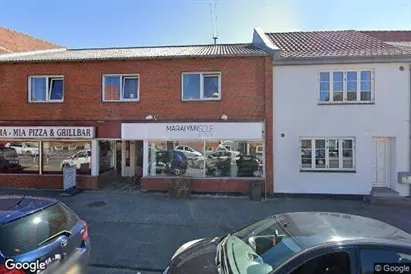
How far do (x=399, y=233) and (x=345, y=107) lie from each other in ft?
28.6

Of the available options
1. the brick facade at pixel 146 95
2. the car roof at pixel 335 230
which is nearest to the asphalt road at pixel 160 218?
the brick facade at pixel 146 95

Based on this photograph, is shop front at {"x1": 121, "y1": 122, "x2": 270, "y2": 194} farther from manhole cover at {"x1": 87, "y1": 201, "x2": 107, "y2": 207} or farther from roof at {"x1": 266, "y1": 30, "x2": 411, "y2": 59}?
roof at {"x1": 266, "y1": 30, "x2": 411, "y2": 59}

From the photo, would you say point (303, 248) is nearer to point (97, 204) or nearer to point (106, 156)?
point (97, 204)

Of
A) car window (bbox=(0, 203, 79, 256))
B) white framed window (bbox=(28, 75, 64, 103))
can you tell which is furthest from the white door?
white framed window (bbox=(28, 75, 64, 103))

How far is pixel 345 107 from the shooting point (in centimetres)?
1086

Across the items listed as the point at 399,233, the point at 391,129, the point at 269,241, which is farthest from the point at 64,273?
the point at 391,129

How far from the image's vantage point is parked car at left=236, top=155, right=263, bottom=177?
11.4 meters

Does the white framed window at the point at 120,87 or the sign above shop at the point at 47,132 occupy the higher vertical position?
the white framed window at the point at 120,87

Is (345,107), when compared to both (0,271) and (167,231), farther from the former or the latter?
(0,271)

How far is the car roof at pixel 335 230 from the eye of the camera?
9.10ft

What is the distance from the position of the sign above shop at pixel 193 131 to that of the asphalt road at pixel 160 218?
7.63 feet

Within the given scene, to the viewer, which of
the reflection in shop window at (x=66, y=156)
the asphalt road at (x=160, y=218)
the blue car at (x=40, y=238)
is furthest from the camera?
the reflection in shop window at (x=66, y=156)

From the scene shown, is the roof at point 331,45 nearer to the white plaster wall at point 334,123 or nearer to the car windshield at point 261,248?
the white plaster wall at point 334,123

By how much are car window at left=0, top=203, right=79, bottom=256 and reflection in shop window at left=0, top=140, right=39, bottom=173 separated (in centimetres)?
967
